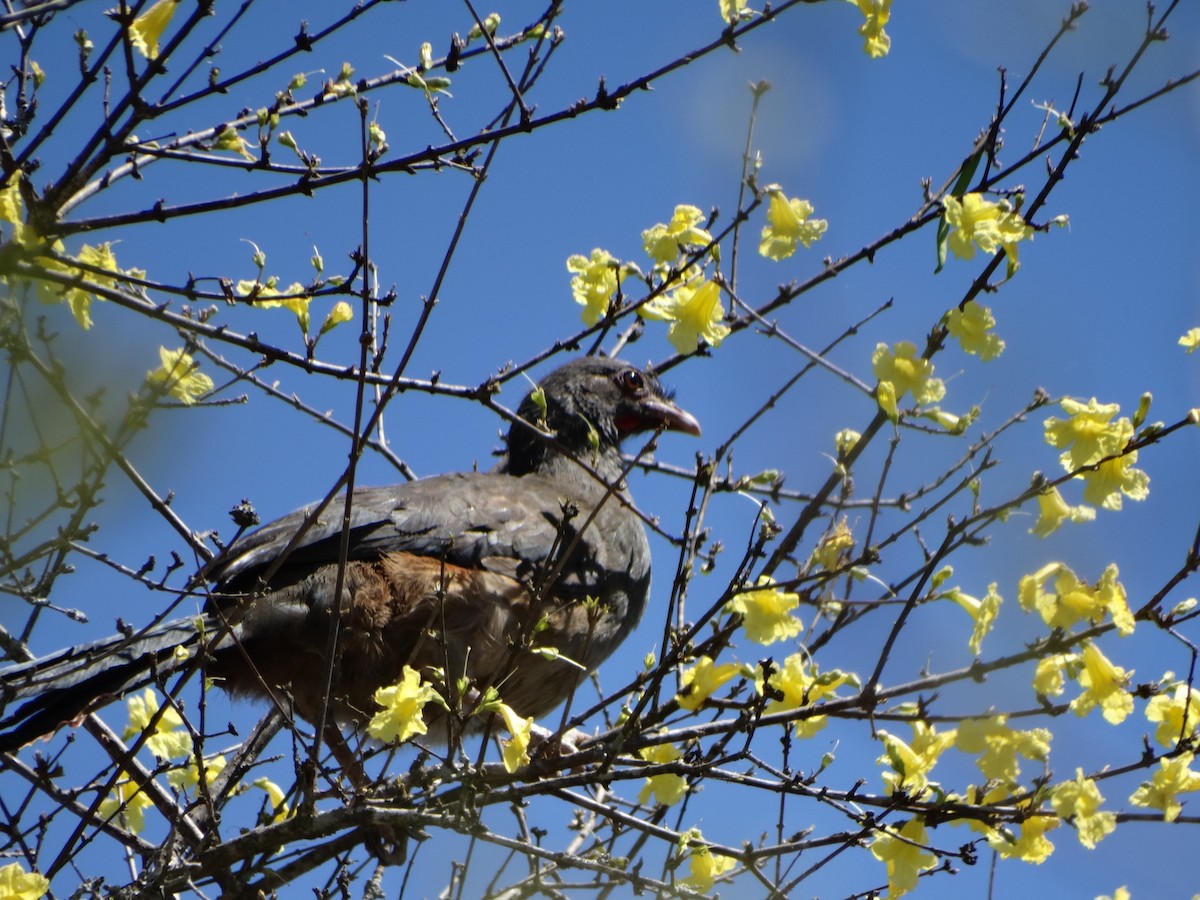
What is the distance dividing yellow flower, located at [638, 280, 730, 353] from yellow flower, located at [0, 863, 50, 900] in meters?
2.27

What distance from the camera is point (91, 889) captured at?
375 centimetres

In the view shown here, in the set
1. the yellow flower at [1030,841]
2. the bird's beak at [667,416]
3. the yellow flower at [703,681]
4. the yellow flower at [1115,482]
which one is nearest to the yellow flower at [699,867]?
the yellow flower at [703,681]

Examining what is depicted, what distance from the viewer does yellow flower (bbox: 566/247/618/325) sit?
377 centimetres

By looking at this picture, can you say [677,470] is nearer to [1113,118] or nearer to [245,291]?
[245,291]

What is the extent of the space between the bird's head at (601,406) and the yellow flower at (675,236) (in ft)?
10.2

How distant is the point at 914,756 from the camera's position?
3100mm

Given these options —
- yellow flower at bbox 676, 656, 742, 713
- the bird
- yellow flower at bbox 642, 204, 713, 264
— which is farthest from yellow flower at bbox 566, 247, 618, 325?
yellow flower at bbox 676, 656, 742, 713

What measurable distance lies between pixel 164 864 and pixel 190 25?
241 centimetres

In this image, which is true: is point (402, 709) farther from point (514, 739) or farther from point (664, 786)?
point (664, 786)

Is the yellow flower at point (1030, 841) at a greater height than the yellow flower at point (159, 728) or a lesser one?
lesser

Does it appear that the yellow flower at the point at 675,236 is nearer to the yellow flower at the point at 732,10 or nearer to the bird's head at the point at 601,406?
the yellow flower at the point at 732,10

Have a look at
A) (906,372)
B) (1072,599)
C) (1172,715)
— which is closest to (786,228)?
(906,372)

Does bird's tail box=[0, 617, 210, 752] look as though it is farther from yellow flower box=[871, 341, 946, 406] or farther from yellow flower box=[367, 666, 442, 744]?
yellow flower box=[871, 341, 946, 406]

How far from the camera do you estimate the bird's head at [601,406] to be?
267 inches
